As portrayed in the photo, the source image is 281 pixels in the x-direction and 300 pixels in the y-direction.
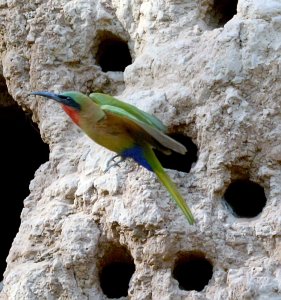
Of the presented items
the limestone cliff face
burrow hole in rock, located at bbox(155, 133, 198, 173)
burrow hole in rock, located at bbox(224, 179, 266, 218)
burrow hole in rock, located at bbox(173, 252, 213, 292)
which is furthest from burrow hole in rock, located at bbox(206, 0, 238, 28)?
burrow hole in rock, located at bbox(173, 252, 213, 292)

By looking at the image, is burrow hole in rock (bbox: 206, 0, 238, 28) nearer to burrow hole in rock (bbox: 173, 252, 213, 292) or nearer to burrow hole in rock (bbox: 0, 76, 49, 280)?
burrow hole in rock (bbox: 173, 252, 213, 292)

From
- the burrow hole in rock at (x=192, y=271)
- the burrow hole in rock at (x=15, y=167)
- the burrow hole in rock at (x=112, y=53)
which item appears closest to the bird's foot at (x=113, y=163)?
the burrow hole in rock at (x=192, y=271)

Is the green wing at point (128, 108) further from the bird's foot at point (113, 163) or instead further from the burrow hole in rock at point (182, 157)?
the burrow hole in rock at point (182, 157)

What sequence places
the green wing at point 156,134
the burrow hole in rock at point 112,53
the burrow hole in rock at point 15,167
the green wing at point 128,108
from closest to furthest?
1. the green wing at point 156,134
2. the green wing at point 128,108
3. the burrow hole in rock at point 112,53
4. the burrow hole in rock at point 15,167

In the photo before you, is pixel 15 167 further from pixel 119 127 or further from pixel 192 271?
pixel 119 127

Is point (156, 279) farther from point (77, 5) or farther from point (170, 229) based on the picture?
point (77, 5)

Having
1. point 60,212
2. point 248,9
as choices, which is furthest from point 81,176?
point 248,9
